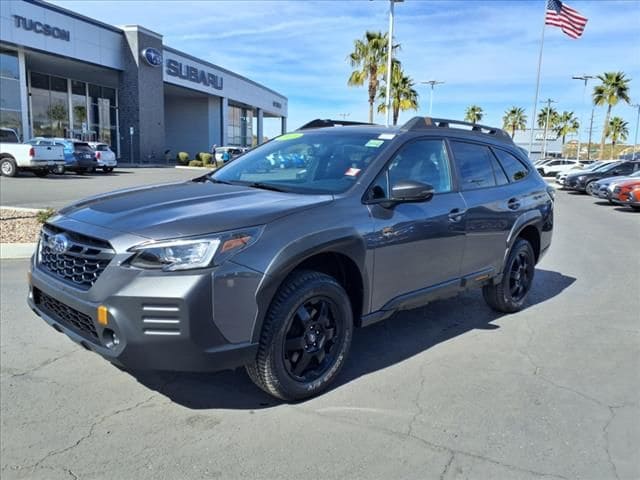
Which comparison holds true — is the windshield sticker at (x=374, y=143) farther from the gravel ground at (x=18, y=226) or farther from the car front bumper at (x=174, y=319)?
the gravel ground at (x=18, y=226)

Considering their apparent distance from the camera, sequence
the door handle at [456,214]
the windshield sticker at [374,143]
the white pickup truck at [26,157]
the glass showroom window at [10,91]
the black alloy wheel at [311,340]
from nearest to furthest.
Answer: the black alloy wheel at [311,340] < the windshield sticker at [374,143] < the door handle at [456,214] < the white pickup truck at [26,157] < the glass showroom window at [10,91]

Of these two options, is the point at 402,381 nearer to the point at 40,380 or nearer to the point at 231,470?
the point at 231,470

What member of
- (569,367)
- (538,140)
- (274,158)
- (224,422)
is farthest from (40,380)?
(538,140)

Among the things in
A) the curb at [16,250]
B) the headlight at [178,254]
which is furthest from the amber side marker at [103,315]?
the curb at [16,250]

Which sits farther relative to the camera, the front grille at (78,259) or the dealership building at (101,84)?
the dealership building at (101,84)

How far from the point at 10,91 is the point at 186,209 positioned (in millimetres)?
33716

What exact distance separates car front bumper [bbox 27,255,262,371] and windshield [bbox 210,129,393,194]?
3.87ft

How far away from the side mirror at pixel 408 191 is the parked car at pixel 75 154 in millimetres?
23425

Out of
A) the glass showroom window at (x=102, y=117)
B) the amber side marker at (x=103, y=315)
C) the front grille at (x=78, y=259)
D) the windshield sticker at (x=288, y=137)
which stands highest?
the glass showroom window at (x=102, y=117)

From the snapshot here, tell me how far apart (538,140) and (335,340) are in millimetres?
90870

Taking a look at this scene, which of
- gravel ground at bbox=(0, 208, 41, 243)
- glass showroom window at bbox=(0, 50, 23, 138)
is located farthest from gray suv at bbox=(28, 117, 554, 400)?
glass showroom window at bbox=(0, 50, 23, 138)

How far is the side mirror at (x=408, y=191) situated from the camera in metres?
3.65

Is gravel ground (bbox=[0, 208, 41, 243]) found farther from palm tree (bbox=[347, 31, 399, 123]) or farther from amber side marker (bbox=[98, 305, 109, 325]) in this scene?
palm tree (bbox=[347, 31, 399, 123])

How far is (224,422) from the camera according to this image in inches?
126
